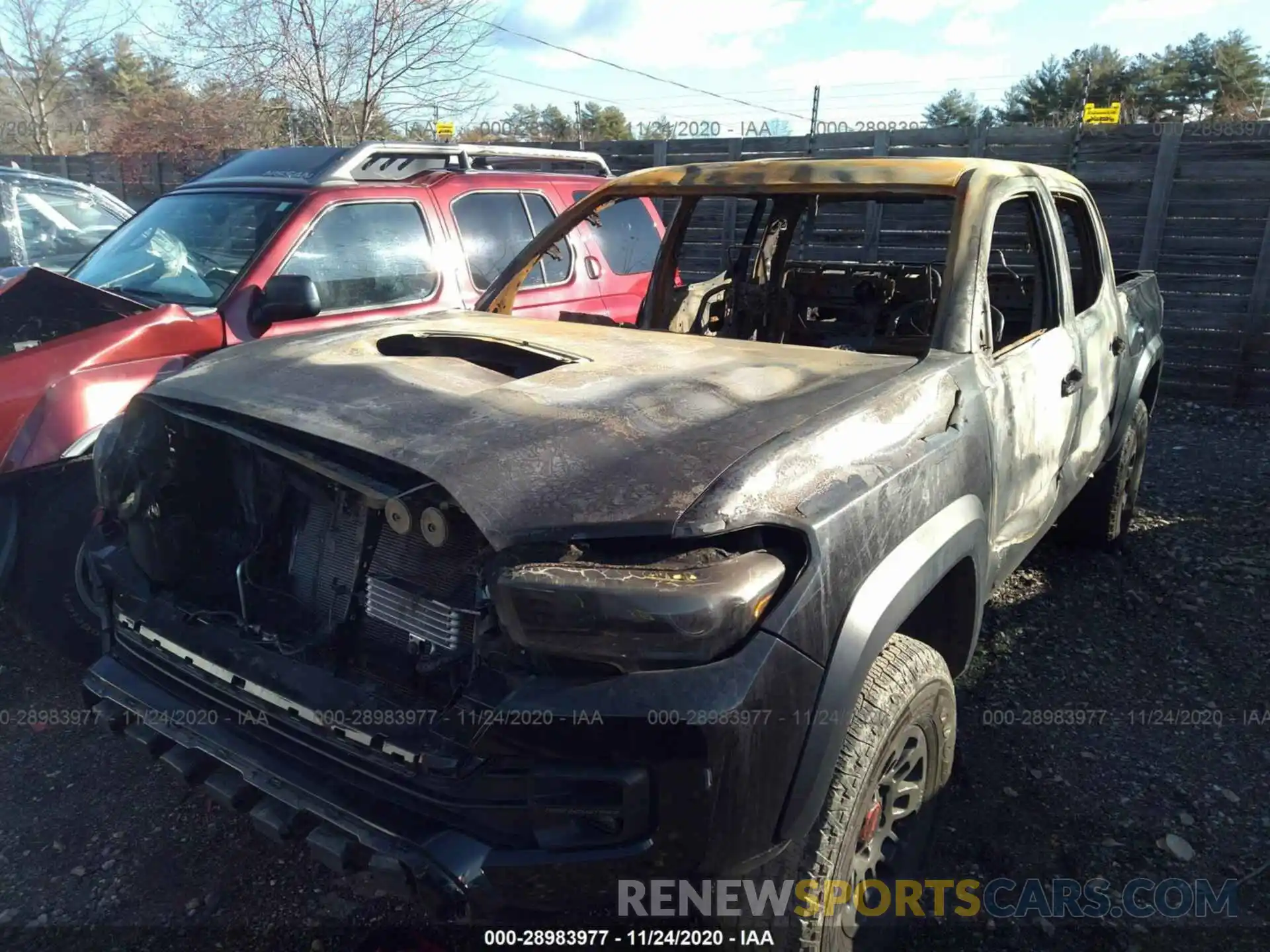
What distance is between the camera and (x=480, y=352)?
2760mm

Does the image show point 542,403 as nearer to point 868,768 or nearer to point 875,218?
point 868,768

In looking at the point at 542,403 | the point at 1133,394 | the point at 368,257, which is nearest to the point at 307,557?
the point at 542,403

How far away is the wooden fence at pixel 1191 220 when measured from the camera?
7.63 m

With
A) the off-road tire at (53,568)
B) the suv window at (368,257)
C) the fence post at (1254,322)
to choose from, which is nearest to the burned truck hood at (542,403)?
the off-road tire at (53,568)

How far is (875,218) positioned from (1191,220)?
8.90ft

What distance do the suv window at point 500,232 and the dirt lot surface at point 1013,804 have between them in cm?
296

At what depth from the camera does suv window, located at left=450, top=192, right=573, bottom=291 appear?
5.24 meters

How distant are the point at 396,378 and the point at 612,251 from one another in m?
3.95

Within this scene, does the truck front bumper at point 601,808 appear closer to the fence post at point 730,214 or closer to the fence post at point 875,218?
the fence post at point 875,218

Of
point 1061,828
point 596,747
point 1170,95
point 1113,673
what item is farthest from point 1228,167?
point 1170,95

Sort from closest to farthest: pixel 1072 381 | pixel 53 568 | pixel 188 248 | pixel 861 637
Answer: pixel 861 637 < pixel 1072 381 < pixel 53 568 < pixel 188 248

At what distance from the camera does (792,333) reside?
411 centimetres

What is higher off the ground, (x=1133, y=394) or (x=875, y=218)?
(x=875, y=218)

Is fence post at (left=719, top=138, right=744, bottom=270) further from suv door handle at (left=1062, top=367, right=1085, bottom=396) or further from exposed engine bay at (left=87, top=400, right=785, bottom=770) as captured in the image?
exposed engine bay at (left=87, top=400, right=785, bottom=770)
